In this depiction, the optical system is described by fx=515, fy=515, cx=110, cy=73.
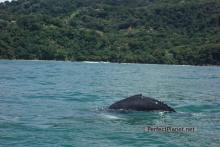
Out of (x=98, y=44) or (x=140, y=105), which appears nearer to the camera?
(x=140, y=105)

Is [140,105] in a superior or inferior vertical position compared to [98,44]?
inferior

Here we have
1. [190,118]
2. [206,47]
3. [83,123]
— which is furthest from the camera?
[206,47]

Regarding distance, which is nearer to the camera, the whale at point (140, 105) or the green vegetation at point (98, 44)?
the whale at point (140, 105)

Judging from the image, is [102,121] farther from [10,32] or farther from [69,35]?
[69,35]

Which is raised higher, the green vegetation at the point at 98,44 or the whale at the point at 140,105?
the green vegetation at the point at 98,44

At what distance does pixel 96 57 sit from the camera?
169 m

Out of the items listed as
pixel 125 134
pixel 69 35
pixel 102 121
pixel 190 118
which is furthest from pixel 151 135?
pixel 69 35

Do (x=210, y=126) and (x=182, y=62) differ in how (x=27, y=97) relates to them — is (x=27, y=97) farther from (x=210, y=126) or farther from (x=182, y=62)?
(x=182, y=62)

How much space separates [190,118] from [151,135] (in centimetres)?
526

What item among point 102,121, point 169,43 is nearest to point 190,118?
point 102,121

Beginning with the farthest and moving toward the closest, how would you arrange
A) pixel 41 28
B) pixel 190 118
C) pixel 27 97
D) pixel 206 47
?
pixel 41 28 → pixel 206 47 → pixel 27 97 → pixel 190 118

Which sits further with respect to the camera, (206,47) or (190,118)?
(206,47)

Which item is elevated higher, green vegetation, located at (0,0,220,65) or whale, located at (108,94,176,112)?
green vegetation, located at (0,0,220,65)

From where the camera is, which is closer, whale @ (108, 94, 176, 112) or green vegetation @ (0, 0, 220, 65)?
whale @ (108, 94, 176, 112)
